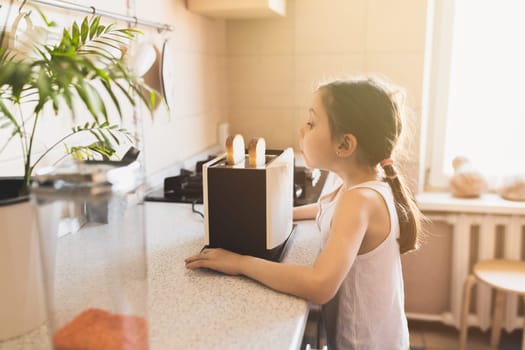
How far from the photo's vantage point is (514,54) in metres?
2.28

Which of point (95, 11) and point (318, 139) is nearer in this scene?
point (318, 139)

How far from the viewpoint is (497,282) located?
1979 millimetres

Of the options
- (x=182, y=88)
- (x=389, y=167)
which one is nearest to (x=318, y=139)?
(x=389, y=167)

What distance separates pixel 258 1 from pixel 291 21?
1.48 ft

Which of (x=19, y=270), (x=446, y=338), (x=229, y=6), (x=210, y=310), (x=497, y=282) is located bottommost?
(x=446, y=338)

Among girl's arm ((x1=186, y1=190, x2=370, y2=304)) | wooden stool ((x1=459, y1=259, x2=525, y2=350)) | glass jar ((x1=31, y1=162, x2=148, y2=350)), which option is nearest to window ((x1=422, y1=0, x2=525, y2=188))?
wooden stool ((x1=459, y1=259, x2=525, y2=350))

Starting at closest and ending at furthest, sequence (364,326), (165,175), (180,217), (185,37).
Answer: (364,326) < (180,217) < (165,175) < (185,37)

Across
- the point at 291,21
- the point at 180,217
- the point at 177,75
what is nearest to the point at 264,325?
the point at 180,217

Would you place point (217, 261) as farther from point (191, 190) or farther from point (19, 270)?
point (191, 190)

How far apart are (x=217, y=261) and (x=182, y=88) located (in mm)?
1089

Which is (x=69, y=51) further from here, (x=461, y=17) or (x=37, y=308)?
(x=461, y=17)

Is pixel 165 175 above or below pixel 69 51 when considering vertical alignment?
below

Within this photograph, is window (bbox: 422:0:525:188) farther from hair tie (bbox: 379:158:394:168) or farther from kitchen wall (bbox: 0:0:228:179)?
hair tie (bbox: 379:158:394:168)

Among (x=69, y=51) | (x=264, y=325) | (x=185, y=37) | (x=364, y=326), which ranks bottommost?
(x=364, y=326)
